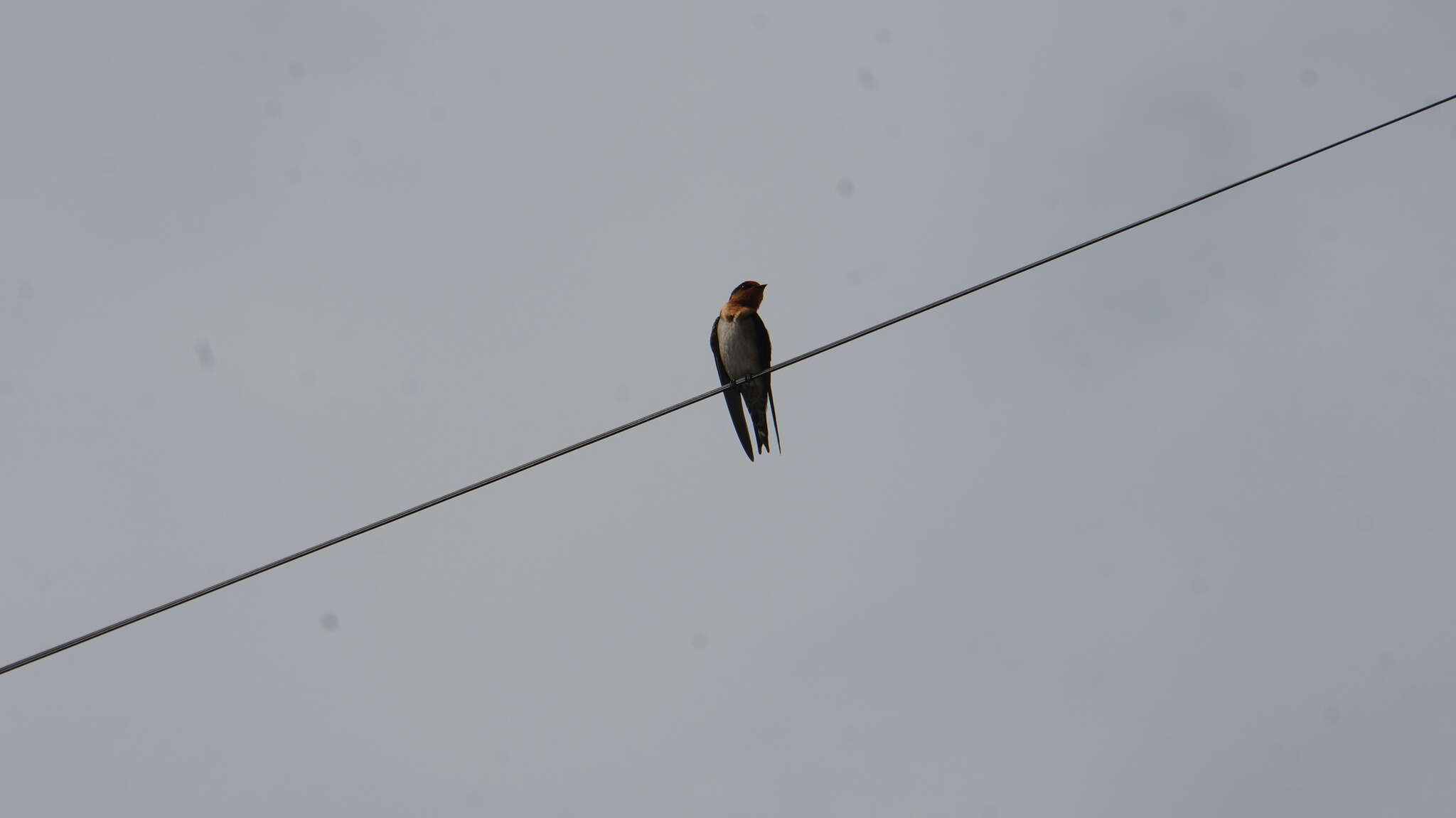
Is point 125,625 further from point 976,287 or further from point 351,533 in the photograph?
point 976,287

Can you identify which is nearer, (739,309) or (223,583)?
(223,583)

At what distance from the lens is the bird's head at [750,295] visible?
11672 mm

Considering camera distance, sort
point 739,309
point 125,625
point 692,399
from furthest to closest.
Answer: point 739,309 → point 692,399 → point 125,625

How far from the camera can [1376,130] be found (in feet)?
22.8

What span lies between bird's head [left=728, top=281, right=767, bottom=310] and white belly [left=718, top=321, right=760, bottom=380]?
285 millimetres

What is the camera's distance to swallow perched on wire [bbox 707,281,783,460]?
11.4 meters

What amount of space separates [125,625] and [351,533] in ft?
2.51

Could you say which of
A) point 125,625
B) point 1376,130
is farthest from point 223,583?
point 1376,130

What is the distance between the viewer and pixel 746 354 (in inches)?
449

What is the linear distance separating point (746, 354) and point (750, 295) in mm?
573

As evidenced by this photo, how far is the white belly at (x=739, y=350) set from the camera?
37.4 ft

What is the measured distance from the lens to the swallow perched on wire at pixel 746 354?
11391mm

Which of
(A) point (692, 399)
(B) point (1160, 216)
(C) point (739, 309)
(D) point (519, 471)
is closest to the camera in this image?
(D) point (519, 471)

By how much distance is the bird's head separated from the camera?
38.3ft
